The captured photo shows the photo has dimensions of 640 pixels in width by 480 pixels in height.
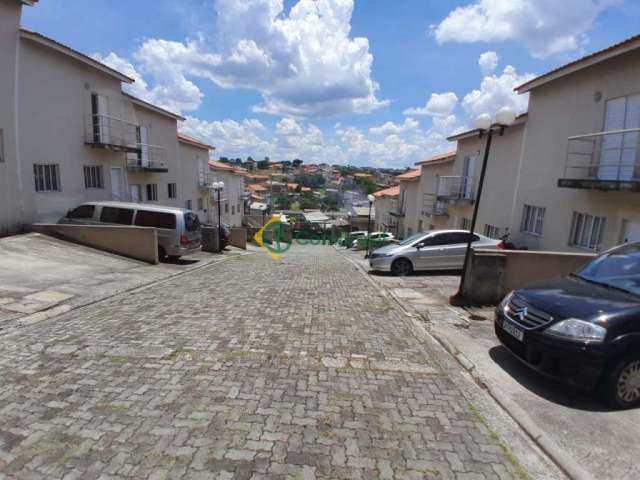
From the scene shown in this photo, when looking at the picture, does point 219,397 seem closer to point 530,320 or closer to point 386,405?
point 386,405

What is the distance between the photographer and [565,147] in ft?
34.1

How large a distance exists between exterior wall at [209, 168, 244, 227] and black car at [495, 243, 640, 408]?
2795 centimetres

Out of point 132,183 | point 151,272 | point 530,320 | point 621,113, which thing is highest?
point 621,113

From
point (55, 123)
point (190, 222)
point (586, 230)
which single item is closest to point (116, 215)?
point (190, 222)

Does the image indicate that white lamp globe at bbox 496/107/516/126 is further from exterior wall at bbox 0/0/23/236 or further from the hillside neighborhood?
exterior wall at bbox 0/0/23/236

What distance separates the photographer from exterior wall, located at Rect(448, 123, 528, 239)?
13.0m

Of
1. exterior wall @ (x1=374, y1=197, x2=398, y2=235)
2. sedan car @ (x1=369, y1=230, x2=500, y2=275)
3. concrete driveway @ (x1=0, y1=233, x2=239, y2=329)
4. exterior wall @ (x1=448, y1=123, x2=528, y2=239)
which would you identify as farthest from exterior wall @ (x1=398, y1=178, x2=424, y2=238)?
concrete driveway @ (x1=0, y1=233, x2=239, y2=329)

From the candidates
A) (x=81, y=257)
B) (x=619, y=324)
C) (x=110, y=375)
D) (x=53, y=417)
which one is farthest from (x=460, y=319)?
(x=81, y=257)

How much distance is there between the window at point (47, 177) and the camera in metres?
12.1

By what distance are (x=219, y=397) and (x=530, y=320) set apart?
3547 millimetres

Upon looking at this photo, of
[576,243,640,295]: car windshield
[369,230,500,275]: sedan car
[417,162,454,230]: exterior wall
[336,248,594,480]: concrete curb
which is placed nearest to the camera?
[336,248,594,480]: concrete curb

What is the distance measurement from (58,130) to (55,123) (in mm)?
248

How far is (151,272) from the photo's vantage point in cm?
1023

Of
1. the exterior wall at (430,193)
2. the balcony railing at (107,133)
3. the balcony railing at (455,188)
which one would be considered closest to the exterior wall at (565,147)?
the balcony railing at (455,188)
